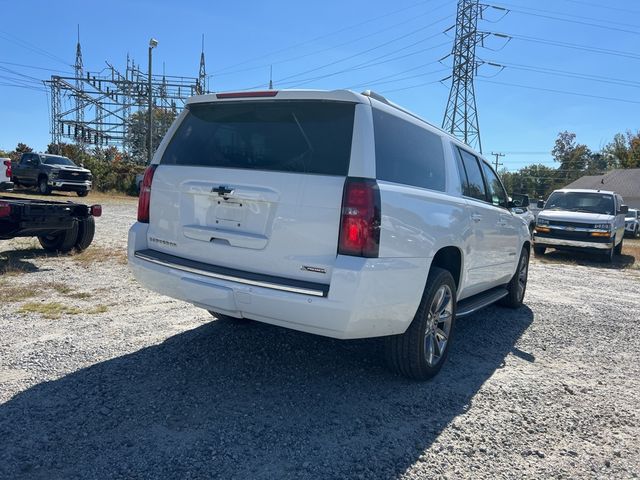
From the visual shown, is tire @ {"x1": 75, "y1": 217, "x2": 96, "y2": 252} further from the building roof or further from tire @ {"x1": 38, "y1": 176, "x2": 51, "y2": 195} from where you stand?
the building roof

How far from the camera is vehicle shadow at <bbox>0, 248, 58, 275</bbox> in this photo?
7.11 metres

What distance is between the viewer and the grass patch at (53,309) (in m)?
5.13

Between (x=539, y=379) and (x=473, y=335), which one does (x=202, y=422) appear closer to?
(x=539, y=379)

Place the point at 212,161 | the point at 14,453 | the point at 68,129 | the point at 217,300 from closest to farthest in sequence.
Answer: the point at 14,453
the point at 217,300
the point at 212,161
the point at 68,129

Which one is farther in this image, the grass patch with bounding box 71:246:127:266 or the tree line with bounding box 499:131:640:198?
the tree line with bounding box 499:131:640:198

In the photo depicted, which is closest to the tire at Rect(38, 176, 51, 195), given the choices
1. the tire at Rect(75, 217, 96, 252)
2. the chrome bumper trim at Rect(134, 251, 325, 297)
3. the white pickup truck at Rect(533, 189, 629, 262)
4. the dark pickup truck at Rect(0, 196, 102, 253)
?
the dark pickup truck at Rect(0, 196, 102, 253)

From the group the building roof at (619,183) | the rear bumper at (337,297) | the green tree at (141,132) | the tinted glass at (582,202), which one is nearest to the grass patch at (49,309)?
the rear bumper at (337,297)

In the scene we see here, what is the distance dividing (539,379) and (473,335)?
126cm

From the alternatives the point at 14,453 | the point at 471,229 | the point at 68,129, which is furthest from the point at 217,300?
the point at 68,129

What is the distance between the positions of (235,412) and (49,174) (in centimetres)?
2501

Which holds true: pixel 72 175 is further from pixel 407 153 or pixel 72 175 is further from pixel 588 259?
pixel 407 153

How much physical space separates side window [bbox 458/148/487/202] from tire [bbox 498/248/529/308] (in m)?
1.67

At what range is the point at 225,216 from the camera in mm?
3518

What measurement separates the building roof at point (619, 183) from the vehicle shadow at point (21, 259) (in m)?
53.3
